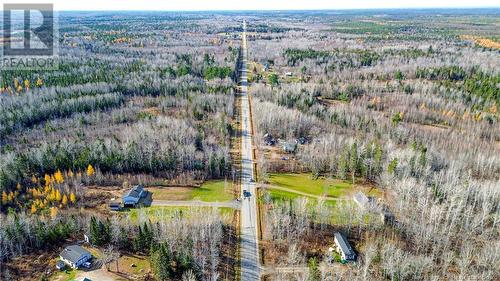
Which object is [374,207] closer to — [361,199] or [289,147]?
[361,199]

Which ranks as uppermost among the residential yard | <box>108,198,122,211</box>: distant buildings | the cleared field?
the cleared field

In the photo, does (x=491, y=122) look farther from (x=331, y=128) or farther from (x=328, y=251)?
(x=328, y=251)

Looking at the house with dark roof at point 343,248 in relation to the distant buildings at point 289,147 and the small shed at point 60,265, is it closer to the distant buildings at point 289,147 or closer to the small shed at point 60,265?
the distant buildings at point 289,147

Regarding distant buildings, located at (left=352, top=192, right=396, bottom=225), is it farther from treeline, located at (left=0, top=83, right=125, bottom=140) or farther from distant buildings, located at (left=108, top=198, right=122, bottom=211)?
treeline, located at (left=0, top=83, right=125, bottom=140)

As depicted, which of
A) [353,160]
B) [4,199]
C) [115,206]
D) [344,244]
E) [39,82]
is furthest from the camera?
[39,82]

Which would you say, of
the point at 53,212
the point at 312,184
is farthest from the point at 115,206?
the point at 312,184

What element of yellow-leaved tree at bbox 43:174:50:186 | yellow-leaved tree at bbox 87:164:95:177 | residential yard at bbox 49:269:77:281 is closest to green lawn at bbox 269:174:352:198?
yellow-leaved tree at bbox 87:164:95:177
